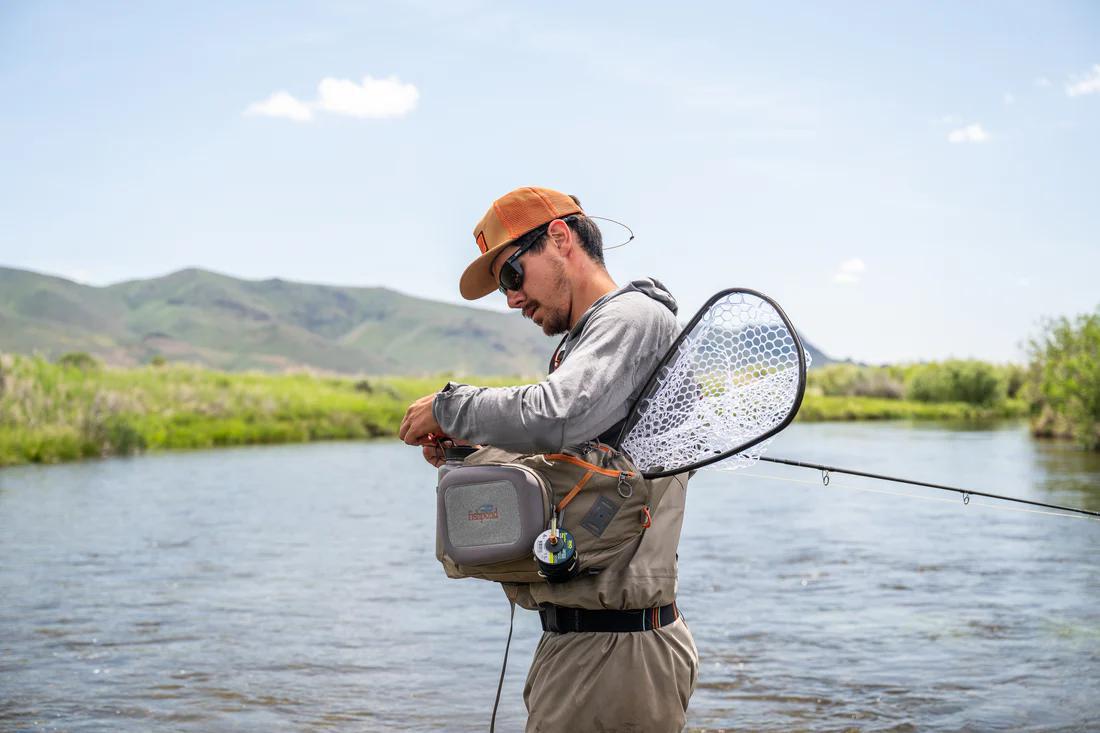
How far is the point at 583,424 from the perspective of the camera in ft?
8.11

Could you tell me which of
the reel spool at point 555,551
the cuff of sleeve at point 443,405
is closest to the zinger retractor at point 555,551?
the reel spool at point 555,551

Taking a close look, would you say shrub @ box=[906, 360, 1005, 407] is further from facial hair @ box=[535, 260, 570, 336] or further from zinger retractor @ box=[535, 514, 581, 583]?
zinger retractor @ box=[535, 514, 581, 583]

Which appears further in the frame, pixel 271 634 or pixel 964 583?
pixel 964 583

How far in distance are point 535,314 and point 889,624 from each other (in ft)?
24.0

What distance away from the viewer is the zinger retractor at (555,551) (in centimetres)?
250

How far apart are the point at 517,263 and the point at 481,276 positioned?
0.18 meters

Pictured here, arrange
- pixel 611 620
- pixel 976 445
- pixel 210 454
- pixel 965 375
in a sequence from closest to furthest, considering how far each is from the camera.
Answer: pixel 611 620 → pixel 210 454 → pixel 976 445 → pixel 965 375

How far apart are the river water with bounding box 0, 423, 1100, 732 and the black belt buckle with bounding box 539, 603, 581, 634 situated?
2839mm

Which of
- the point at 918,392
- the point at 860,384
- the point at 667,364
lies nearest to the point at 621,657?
the point at 667,364

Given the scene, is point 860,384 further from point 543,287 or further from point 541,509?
point 541,509

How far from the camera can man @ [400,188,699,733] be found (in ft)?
8.10

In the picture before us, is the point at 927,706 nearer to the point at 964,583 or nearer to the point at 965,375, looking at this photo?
the point at 964,583

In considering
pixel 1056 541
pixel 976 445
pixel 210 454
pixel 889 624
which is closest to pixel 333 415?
pixel 210 454

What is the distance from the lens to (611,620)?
2678mm
